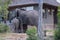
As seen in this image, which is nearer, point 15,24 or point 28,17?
point 15,24

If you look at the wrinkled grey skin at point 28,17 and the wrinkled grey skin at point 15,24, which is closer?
the wrinkled grey skin at point 15,24

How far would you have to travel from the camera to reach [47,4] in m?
21.0

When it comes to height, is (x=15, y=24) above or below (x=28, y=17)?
below

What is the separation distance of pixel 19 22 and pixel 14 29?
628 millimetres

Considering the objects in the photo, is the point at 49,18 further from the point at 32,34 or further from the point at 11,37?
the point at 32,34

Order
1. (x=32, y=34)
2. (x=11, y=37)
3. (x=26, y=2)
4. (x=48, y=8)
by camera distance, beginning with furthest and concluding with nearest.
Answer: (x=48, y=8) → (x=26, y=2) → (x=11, y=37) → (x=32, y=34)

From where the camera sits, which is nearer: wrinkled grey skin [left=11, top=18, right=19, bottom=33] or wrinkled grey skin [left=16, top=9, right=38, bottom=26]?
wrinkled grey skin [left=11, top=18, right=19, bottom=33]

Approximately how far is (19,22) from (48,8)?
666 cm

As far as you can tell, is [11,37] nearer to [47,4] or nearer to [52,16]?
[47,4]

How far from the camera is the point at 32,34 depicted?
10.6 meters

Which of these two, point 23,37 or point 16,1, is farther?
point 16,1

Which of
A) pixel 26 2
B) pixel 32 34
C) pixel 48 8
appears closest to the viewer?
pixel 32 34

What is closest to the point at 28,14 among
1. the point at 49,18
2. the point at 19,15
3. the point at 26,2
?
the point at 19,15

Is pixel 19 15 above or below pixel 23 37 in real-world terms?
above
